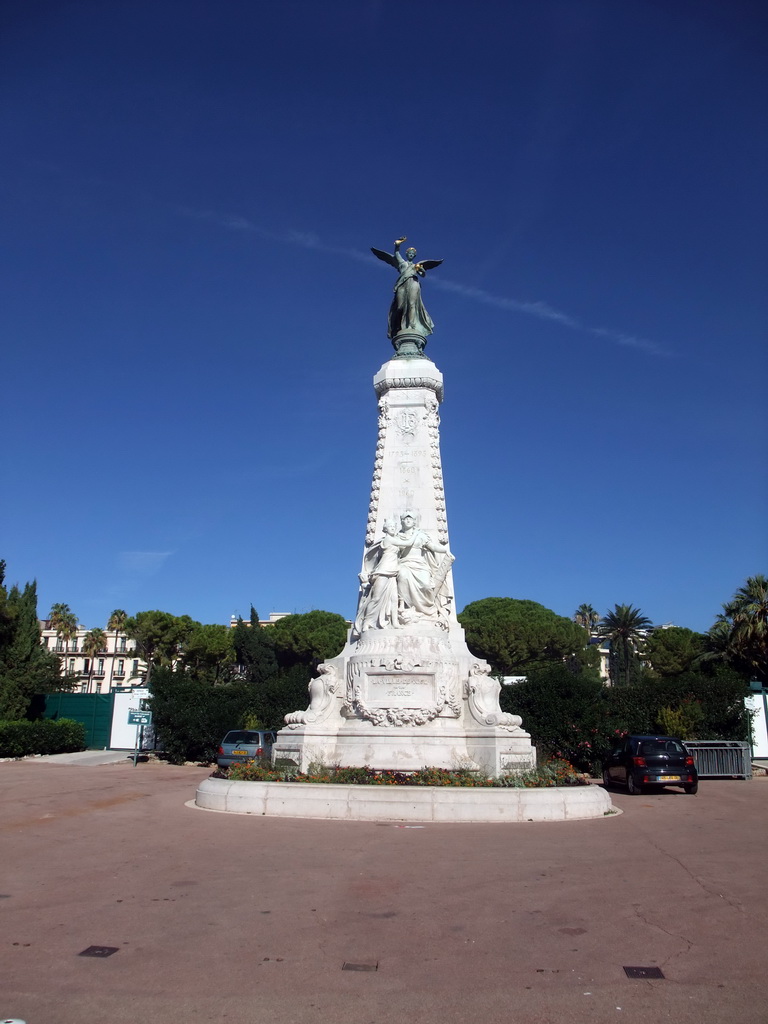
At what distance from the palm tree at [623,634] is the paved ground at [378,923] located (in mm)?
52412

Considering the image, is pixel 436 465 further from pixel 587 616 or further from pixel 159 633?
pixel 587 616

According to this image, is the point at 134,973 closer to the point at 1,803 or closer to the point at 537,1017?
the point at 537,1017

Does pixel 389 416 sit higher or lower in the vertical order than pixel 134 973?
higher

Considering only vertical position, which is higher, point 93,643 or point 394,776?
point 93,643

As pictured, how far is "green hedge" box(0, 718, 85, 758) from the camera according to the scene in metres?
25.7

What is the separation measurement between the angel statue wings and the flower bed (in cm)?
1051

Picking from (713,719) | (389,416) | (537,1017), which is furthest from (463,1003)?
(713,719)

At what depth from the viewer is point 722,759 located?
2286 centimetres

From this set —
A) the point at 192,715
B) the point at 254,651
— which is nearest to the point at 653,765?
the point at 192,715

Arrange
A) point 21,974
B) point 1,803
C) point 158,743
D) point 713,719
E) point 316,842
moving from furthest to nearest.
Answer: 1. point 158,743
2. point 713,719
3. point 1,803
4. point 316,842
5. point 21,974

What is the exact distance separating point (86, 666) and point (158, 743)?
56.9 meters

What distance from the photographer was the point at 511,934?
563 centimetres

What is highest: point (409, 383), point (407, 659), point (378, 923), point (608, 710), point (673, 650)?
point (409, 383)

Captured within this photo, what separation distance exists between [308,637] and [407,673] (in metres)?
42.6
